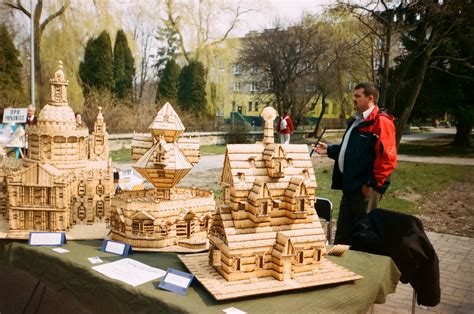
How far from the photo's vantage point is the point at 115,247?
276cm

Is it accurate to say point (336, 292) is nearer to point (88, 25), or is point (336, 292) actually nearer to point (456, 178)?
point (456, 178)

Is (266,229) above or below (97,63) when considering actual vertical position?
below

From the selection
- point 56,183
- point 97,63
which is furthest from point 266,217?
point 97,63

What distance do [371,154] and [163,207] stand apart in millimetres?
2257

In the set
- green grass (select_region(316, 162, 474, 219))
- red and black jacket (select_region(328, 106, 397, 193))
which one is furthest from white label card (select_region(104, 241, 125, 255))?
green grass (select_region(316, 162, 474, 219))

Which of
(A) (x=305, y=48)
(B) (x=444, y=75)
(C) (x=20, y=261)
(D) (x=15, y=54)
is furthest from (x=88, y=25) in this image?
(C) (x=20, y=261)

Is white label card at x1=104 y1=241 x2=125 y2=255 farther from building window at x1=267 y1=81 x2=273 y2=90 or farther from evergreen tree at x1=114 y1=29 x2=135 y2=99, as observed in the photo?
building window at x1=267 y1=81 x2=273 y2=90

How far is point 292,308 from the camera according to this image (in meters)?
2.01

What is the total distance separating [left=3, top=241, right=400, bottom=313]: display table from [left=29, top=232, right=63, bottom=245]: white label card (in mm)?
62

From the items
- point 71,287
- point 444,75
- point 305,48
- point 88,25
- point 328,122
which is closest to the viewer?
point 71,287

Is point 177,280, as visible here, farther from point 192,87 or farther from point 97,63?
point 192,87

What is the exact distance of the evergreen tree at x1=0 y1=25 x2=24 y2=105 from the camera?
70.9ft

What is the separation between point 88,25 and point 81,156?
74.3ft

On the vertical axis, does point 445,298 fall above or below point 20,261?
below
